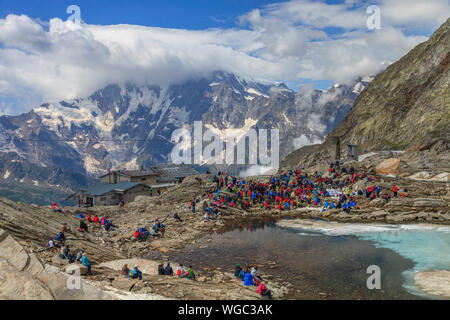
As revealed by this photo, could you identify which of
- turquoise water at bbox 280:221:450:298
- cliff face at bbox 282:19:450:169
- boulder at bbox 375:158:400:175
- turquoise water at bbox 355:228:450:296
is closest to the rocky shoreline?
turquoise water at bbox 280:221:450:298

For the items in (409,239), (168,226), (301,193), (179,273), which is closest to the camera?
(179,273)

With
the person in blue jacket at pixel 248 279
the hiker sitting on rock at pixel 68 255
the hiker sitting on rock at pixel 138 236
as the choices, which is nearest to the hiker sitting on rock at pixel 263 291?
the person in blue jacket at pixel 248 279

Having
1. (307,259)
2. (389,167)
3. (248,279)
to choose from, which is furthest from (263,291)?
(389,167)

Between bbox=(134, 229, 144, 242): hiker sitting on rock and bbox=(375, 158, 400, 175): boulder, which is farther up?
bbox=(375, 158, 400, 175): boulder

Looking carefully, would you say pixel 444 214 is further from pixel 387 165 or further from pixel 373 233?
pixel 387 165

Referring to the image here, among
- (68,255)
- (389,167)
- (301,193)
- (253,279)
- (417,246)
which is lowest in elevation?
(253,279)

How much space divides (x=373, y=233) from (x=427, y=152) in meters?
42.0

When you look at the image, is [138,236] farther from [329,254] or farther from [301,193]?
[301,193]

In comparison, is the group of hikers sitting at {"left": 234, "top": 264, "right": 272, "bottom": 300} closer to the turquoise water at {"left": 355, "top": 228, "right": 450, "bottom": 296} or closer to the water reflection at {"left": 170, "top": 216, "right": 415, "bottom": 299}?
the water reflection at {"left": 170, "top": 216, "right": 415, "bottom": 299}

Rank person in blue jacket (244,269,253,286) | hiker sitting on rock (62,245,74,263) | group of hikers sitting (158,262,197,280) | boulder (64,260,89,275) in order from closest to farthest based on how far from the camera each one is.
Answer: boulder (64,260,89,275), person in blue jacket (244,269,253,286), hiker sitting on rock (62,245,74,263), group of hikers sitting (158,262,197,280)

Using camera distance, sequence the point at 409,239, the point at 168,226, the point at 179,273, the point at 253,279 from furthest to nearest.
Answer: the point at 168,226 < the point at 409,239 < the point at 179,273 < the point at 253,279

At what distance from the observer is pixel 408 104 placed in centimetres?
11644

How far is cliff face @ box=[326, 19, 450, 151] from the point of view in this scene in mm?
94188

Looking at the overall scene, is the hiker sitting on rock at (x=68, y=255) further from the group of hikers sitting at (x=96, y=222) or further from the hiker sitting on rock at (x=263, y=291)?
the hiker sitting on rock at (x=263, y=291)
